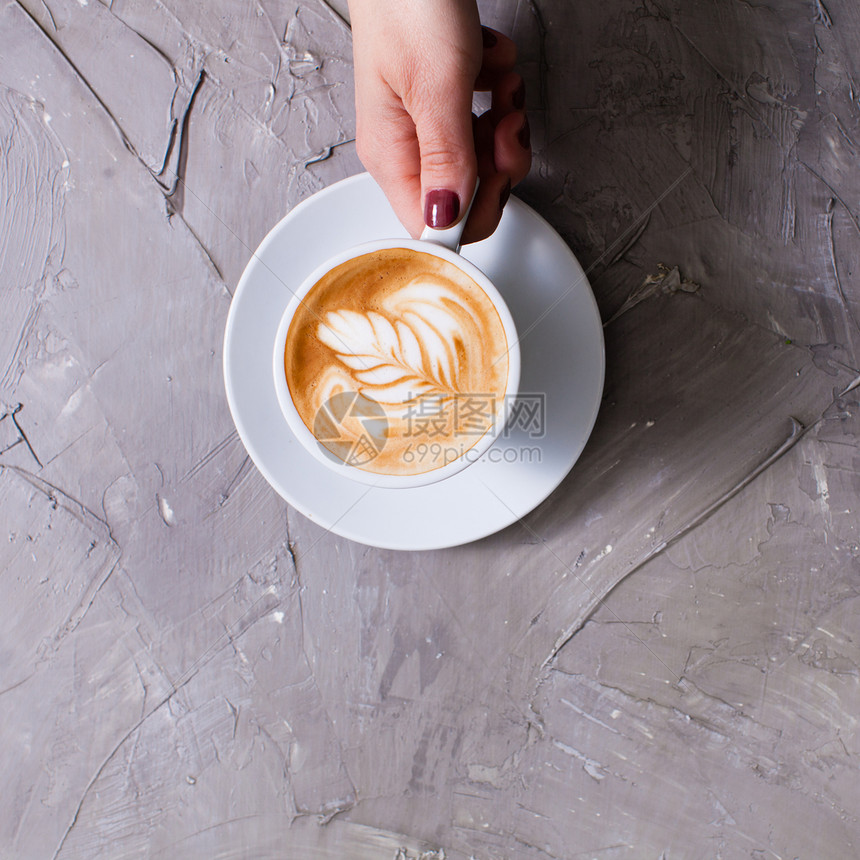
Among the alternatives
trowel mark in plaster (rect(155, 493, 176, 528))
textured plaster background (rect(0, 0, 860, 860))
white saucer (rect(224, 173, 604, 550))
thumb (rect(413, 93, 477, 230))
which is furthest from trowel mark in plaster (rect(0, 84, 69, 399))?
thumb (rect(413, 93, 477, 230))

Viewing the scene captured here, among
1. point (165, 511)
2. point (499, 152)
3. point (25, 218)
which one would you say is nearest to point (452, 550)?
point (165, 511)

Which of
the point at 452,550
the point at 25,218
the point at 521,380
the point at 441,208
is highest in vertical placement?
the point at 441,208

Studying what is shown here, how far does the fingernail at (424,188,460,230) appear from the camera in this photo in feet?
2.16

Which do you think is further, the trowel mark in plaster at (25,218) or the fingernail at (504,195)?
the trowel mark in plaster at (25,218)

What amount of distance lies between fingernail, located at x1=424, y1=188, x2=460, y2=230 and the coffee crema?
1.6 inches

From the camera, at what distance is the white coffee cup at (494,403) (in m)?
0.67

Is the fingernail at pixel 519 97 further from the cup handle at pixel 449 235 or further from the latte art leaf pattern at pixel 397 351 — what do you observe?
the latte art leaf pattern at pixel 397 351

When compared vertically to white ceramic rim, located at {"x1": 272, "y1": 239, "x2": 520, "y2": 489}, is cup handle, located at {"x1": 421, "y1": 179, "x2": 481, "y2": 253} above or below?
above

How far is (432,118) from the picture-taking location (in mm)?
679

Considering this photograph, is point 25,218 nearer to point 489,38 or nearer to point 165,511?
point 165,511

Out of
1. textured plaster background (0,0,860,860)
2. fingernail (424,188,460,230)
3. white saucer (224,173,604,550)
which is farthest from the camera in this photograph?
textured plaster background (0,0,860,860)

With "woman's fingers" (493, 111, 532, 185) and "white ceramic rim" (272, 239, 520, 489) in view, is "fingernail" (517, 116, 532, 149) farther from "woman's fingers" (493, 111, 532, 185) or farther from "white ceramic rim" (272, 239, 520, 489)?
"white ceramic rim" (272, 239, 520, 489)

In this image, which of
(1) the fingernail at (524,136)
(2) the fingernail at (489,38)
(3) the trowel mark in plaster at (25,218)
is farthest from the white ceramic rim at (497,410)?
(3) the trowel mark in plaster at (25,218)

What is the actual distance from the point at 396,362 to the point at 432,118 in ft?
0.90
